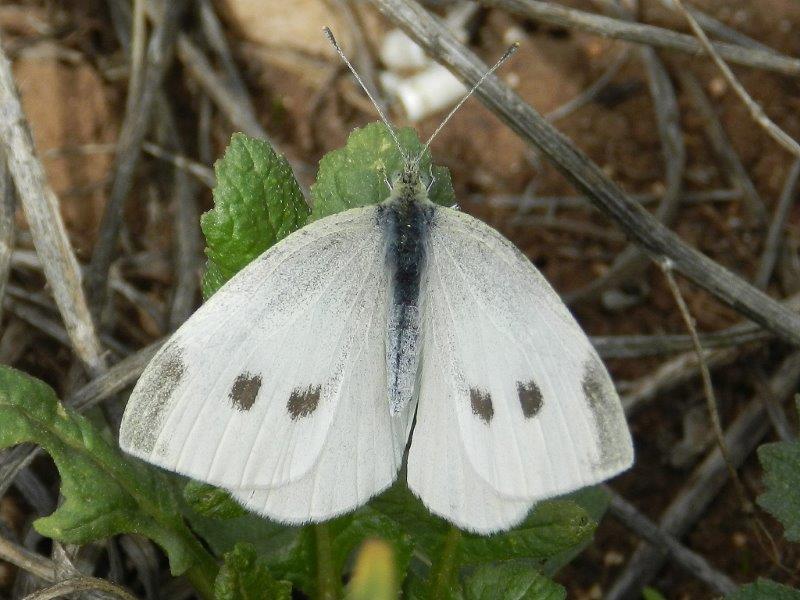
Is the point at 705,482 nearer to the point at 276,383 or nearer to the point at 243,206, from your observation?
the point at 276,383

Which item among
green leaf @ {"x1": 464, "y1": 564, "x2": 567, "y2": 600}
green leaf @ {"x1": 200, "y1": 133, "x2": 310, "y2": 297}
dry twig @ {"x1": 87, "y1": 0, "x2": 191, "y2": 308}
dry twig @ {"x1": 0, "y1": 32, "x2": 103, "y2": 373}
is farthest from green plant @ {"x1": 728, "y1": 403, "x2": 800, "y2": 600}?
dry twig @ {"x1": 87, "y1": 0, "x2": 191, "y2": 308}

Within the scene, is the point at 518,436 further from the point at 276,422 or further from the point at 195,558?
the point at 195,558

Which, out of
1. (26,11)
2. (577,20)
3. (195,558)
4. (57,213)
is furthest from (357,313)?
(26,11)

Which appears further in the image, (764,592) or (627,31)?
(627,31)

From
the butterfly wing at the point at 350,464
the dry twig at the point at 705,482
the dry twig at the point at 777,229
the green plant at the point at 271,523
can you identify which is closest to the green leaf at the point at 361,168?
the green plant at the point at 271,523

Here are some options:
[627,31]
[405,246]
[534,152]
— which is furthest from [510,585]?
[534,152]

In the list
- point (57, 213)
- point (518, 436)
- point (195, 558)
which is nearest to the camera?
point (518, 436)

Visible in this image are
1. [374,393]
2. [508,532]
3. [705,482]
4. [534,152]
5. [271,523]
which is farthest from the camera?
[534,152]
